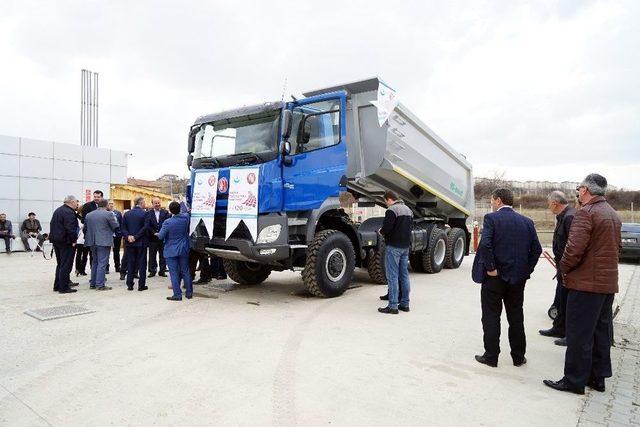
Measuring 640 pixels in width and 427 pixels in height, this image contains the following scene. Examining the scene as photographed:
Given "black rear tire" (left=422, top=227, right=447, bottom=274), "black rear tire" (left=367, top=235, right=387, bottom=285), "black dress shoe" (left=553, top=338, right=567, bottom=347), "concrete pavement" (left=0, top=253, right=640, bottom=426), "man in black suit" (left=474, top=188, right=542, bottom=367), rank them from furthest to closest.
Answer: "black rear tire" (left=422, top=227, right=447, bottom=274) < "black rear tire" (left=367, top=235, right=387, bottom=285) < "black dress shoe" (left=553, top=338, right=567, bottom=347) < "man in black suit" (left=474, top=188, right=542, bottom=367) < "concrete pavement" (left=0, top=253, right=640, bottom=426)

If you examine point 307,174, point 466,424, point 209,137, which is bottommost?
point 466,424

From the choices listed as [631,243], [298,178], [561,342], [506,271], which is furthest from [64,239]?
[631,243]

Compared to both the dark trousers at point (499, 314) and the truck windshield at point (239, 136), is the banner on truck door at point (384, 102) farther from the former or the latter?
the dark trousers at point (499, 314)

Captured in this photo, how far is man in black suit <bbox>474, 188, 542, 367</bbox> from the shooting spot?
13.5ft

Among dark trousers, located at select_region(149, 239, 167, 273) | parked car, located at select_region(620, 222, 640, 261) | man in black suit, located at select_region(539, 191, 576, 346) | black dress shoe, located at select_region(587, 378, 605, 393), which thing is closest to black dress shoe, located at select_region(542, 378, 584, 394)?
black dress shoe, located at select_region(587, 378, 605, 393)

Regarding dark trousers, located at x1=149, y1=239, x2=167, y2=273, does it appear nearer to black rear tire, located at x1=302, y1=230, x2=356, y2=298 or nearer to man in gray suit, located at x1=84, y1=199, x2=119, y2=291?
man in gray suit, located at x1=84, y1=199, x2=119, y2=291

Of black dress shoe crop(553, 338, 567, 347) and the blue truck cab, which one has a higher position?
the blue truck cab

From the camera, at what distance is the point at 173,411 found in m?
3.16

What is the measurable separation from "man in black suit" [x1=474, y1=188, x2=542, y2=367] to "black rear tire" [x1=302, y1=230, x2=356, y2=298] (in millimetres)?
3005

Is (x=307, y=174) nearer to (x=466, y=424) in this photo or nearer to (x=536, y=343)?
(x=536, y=343)

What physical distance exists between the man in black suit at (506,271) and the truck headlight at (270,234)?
3.04 m

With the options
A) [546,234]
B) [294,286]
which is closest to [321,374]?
[294,286]

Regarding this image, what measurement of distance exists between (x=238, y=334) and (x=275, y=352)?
0.80 m

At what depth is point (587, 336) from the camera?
3594mm
